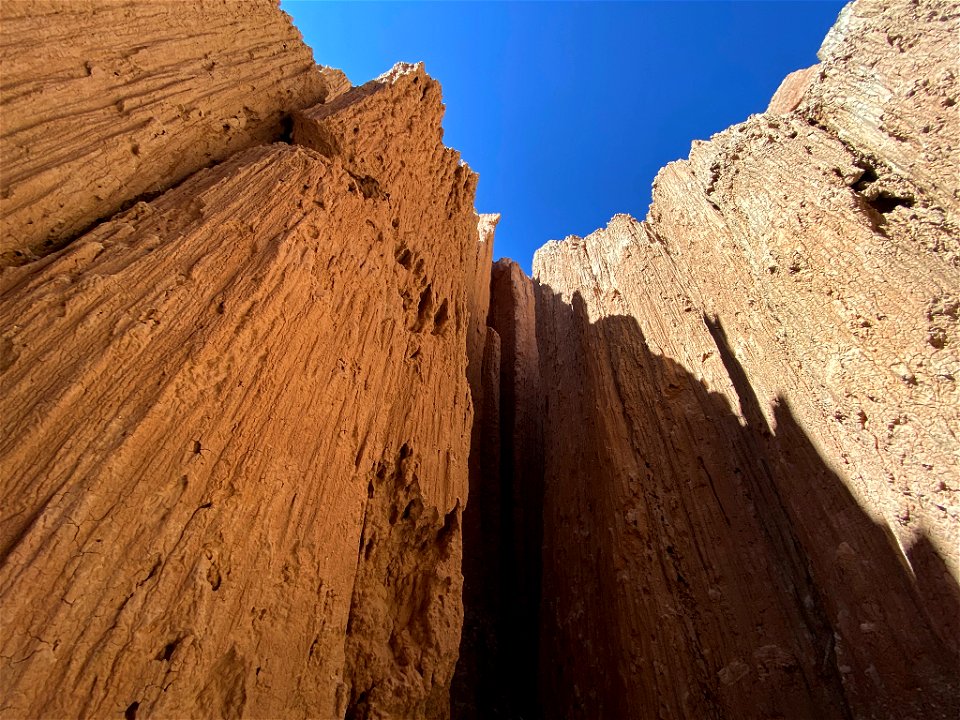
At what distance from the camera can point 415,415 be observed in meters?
6.15

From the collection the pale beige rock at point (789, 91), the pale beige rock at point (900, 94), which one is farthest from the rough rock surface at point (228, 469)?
the pale beige rock at point (789, 91)

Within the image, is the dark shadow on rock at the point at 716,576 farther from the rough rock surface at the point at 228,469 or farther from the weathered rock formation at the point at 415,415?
the rough rock surface at the point at 228,469

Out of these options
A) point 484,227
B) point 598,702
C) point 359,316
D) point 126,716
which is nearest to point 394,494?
point 359,316

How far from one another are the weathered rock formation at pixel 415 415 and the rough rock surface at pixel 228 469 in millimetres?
26

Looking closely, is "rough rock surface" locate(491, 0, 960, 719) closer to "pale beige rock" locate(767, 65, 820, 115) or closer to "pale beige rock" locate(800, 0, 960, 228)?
"pale beige rock" locate(800, 0, 960, 228)

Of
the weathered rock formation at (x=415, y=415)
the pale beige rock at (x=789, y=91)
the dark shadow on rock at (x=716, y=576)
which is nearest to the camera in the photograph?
the weathered rock formation at (x=415, y=415)

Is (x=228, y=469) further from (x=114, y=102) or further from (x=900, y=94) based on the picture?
(x=900, y=94)

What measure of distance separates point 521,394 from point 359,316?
9887 millimetres

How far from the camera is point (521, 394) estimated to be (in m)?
15.2

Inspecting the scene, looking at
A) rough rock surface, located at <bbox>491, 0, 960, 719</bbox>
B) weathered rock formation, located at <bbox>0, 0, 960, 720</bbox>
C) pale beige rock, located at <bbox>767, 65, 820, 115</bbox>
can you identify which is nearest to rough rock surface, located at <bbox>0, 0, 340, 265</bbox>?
weathered rock formation, located at <bbox>0, 0, 960, 720</bbox>

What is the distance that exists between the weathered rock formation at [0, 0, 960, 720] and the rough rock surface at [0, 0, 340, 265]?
0.03 metres

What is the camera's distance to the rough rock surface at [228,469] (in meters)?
2.81

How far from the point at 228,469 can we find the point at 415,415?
266 cm

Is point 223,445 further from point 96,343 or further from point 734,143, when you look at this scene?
point 734,143
